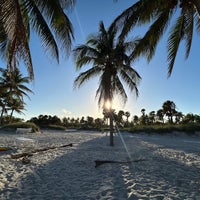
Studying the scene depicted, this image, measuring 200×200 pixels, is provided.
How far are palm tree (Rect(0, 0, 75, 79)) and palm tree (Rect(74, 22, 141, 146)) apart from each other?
17.9ft

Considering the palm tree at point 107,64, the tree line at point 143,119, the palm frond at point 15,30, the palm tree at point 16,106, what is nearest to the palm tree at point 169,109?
the tree line at point 143,119

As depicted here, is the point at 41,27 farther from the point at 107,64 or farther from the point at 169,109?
the point at 169,109

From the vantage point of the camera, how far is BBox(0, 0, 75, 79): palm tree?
4.67 m

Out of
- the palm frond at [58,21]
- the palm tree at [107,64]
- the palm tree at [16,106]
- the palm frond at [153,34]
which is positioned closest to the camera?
the palm frond at [58,21]

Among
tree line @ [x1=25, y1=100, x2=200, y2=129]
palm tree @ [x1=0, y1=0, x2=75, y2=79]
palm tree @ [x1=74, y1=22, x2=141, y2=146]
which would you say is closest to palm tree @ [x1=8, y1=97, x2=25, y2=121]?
tree line @ [x1=25, y1=100, x2=200, y2=129]

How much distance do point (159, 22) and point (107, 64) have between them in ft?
17.4

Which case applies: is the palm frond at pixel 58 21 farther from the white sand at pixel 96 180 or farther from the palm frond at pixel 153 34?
the white sand at pixel 96 180

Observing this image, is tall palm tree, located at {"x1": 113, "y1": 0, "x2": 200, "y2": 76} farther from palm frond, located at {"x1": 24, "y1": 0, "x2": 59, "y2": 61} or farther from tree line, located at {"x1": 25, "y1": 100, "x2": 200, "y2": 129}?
tree line, located at {"x1": 25, "y1": 100, "x2": 200, "y2": 129}

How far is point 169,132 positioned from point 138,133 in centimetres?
427

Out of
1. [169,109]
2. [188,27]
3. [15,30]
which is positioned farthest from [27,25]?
[169,109]

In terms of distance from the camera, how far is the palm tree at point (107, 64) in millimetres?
12328

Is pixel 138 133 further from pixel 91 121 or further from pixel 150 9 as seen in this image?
pixel 91 121

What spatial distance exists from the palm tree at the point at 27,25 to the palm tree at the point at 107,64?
546 centimetres

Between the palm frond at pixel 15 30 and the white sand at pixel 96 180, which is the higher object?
the palm frond at pixel 15 30
